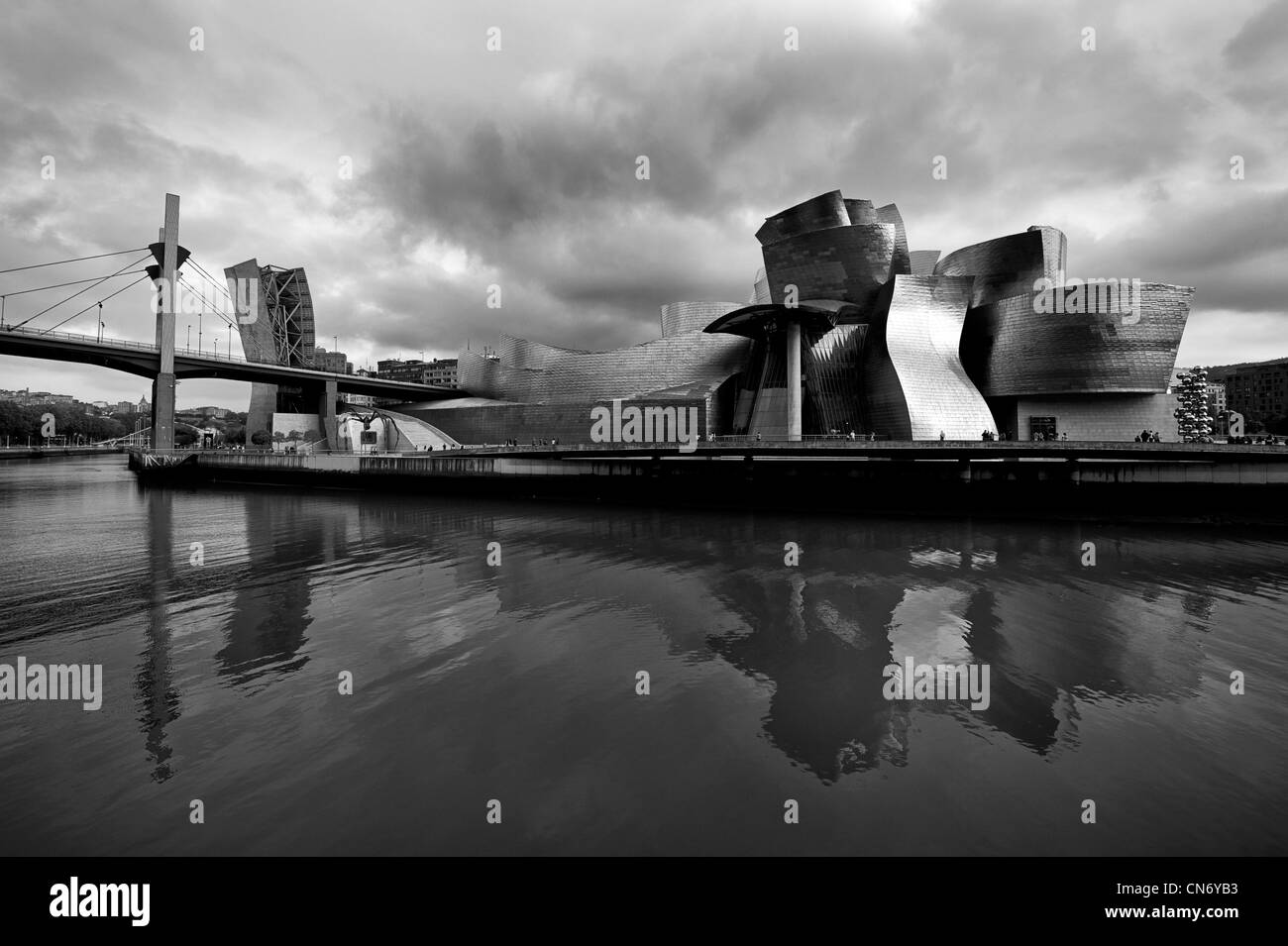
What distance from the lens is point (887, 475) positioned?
26547mm

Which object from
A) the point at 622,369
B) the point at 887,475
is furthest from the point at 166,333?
the point at 887,475

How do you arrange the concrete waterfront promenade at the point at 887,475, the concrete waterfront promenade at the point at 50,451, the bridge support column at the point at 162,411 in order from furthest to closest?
1. the concrete waterfront promenade at the point at 50,451
2. the bridge support column at the point at 162,411
3. the concrete waterfront promenade at the point at 887,475

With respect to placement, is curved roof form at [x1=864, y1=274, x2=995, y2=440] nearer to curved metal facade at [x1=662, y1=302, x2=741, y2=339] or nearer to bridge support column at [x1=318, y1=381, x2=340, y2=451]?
curved metal facade at [x1=662, y1=302, x2=741, y2=339]

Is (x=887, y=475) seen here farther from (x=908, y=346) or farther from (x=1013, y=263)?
(x=1013, y=263)

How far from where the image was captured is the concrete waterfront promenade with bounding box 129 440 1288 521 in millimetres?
23078

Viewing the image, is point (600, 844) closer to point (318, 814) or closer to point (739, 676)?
point (318, 814)

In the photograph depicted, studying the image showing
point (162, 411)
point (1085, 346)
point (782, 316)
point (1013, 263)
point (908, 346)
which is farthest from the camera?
point (162, 411)

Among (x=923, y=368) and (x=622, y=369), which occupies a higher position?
(x=622, y=369)

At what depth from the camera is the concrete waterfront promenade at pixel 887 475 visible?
75.7 feet

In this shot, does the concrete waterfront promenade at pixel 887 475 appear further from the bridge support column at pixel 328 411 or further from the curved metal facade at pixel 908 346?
the bridge support column at pixel 328 411

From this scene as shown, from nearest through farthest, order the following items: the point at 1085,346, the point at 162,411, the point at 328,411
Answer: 1. the point at 1085,346
2. the point at 162,411
3. the point at 328,411

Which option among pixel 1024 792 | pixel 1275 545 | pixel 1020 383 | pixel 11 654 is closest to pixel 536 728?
pixel 1024 792

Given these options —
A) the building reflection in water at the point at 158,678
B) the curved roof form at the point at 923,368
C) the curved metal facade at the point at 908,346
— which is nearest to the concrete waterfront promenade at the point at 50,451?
the curved metal facade at the point at 908,346
